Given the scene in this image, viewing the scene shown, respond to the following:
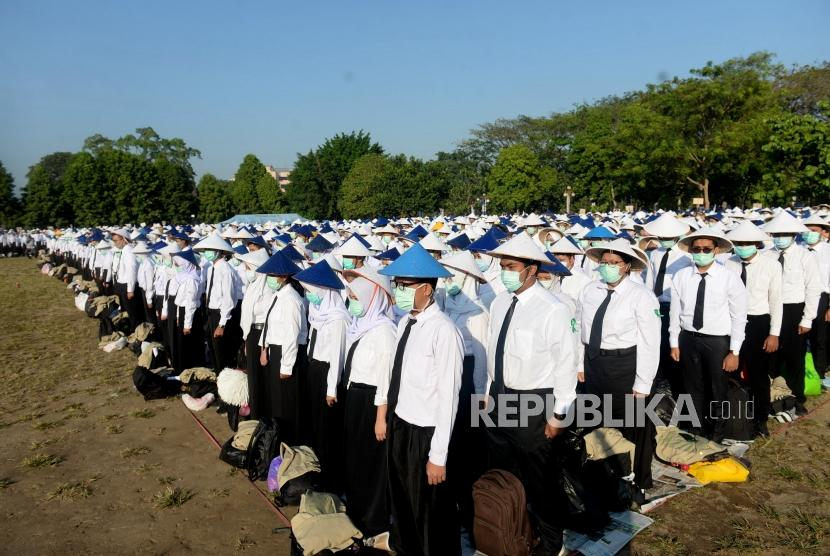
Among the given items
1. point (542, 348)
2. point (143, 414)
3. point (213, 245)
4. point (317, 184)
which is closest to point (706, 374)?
point (542, 348)

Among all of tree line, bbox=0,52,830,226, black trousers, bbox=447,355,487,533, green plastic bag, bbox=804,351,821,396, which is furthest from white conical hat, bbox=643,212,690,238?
tree line, bbox=0,52,830,226

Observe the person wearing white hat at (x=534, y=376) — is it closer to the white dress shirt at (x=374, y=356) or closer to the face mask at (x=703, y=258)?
the white dress shirt at (x=374, y=356)

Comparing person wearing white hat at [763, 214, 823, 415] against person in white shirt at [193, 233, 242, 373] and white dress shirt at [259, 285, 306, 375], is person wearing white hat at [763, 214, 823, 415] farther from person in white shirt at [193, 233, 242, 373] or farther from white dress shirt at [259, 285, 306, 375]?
person in white shirt at [193, 233, 242, 373]

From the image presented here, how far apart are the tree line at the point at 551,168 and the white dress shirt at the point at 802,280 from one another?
517 inches

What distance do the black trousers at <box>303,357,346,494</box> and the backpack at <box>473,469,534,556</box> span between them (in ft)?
5.25

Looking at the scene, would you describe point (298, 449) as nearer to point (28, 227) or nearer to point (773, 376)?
point (773, 376)

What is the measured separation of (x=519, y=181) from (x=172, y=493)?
49.4 m

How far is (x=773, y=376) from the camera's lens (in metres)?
7.14

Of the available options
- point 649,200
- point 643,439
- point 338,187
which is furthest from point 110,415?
point 338,187

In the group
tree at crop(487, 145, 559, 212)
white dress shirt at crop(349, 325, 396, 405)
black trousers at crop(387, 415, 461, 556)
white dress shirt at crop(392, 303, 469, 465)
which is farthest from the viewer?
tree at crop(487, 145, 559, 212)

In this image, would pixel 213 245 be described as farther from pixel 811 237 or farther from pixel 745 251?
pixel 811 237

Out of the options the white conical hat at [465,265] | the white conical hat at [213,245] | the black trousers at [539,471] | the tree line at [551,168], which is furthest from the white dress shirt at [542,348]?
the tree line at [551,168]

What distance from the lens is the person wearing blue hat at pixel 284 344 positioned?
17.8ft

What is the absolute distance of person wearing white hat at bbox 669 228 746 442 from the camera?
535cm
